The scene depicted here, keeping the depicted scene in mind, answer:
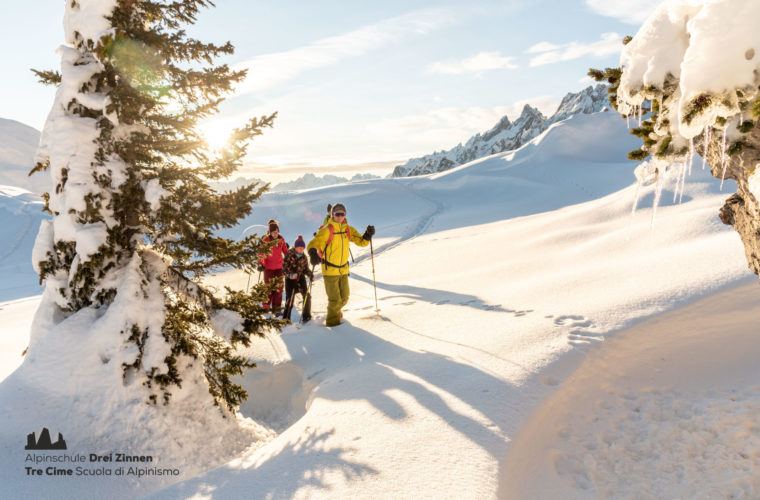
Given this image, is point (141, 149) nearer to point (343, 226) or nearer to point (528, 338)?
point (343, 226)

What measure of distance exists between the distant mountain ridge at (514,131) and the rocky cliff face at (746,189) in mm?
115141

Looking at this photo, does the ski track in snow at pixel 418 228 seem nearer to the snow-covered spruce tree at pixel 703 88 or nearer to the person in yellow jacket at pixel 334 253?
the person in yellow jacket at pixel 334 253

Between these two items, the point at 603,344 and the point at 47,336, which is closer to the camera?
the point at 47,336

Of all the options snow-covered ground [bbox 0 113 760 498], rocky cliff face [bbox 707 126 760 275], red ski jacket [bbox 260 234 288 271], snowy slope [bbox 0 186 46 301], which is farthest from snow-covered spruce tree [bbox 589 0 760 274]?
snowy slope [bbox 0 186 46 301]

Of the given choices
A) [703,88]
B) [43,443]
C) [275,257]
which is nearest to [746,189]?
[703,88]

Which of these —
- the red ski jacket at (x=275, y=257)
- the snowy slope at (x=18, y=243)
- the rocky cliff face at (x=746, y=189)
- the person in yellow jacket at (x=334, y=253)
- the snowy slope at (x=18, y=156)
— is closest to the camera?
the rocky cliff face at (x=746, y=189)

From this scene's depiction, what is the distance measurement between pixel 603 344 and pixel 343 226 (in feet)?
15.6

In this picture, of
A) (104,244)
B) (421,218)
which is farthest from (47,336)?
(421,218)

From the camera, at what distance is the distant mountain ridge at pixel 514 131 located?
11138cm

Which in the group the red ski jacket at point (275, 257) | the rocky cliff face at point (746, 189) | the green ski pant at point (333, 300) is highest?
the rocky cliff face at point (746, 189)

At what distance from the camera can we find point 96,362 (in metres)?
3.94

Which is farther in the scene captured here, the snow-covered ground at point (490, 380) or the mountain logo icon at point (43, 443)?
the mountain logo icon at point (43, 443)

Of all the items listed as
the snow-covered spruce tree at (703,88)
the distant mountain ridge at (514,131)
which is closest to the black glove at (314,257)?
the snow-covered spruce tree at (703,88)

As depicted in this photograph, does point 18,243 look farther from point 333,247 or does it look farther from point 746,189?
point 746,189
